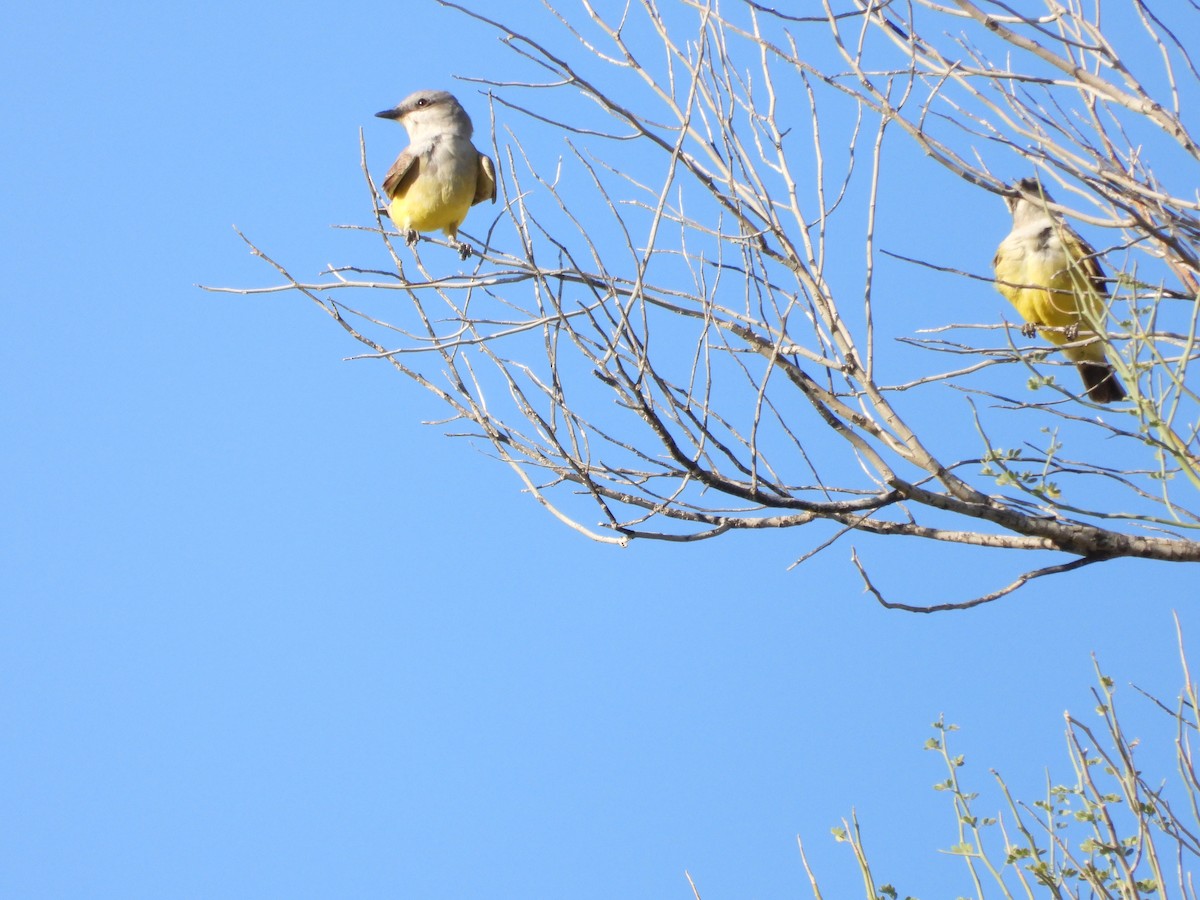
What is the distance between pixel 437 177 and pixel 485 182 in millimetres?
547

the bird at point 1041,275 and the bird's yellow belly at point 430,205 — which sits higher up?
the bird's yellow belly at point 430,205

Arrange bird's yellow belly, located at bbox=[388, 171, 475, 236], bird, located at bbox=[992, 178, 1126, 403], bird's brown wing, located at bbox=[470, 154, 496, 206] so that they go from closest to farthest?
bird, located at bbox=[992, 178, 1126, 403], bird's yellow belly, located at bbox=[388, 171, 475, 236], bird's brown wing, located at bbox=[470, 154, 496, 206]

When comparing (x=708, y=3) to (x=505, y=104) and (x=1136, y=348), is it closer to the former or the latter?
(x=505, y=104)

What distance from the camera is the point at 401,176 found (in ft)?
23.6

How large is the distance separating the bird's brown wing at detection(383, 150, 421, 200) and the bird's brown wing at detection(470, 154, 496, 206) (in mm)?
391

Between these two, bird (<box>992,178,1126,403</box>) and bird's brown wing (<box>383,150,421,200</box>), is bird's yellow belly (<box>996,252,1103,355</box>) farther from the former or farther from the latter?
bird's brown wing (<box>383,150,421,200</box>)

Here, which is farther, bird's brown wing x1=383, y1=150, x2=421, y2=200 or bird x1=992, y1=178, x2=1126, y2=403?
bird's brown wing x1=383, y1=150, x2=421, y2=200

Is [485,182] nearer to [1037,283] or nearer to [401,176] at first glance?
[401,176]

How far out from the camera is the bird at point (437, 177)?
7.11 metres

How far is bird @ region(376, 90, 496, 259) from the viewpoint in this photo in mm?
7109

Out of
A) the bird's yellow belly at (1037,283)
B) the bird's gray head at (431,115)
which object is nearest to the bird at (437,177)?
the bird's gray head at (431,115)

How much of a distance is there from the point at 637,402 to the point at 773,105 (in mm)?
1088

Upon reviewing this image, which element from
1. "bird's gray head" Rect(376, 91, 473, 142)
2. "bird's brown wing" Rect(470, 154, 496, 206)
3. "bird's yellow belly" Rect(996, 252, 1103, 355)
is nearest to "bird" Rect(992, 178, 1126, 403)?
"bird's yellow belly" Rect(996, 252, 1103, 355)

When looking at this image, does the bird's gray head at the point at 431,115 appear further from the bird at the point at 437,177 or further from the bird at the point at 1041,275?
the bird at the point at 1041,275
